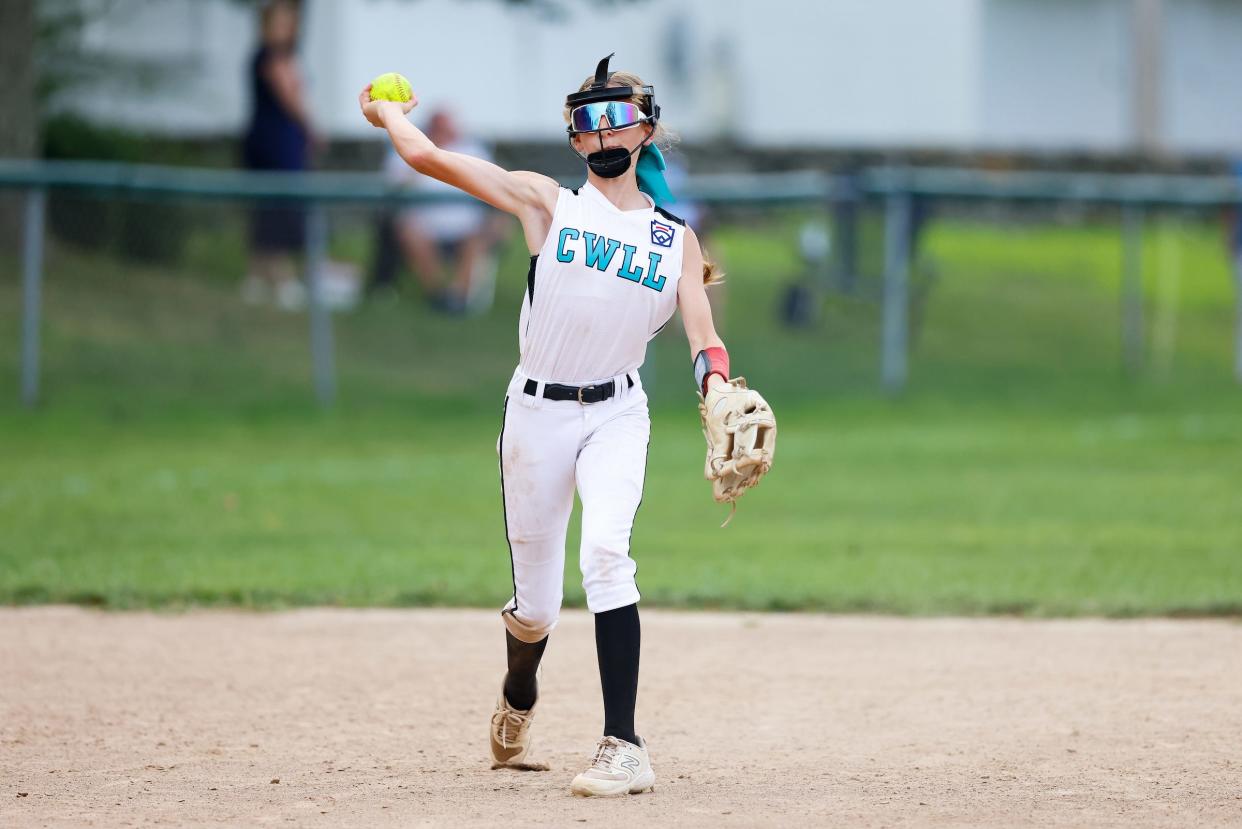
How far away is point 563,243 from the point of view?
4.94 meters

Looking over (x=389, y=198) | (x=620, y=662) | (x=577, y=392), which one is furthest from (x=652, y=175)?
(x=389, y=198)

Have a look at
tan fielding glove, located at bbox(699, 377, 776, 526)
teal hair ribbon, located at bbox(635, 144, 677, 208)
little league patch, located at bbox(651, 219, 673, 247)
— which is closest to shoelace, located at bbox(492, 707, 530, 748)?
tan fielding glove, located at bbox(699, 377, 776, 526)

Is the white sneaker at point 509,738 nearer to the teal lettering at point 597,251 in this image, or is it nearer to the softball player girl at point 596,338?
the softball player girl at point 596,338

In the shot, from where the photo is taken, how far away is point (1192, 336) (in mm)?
19078

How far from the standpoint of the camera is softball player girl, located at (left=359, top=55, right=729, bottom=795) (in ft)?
16.0

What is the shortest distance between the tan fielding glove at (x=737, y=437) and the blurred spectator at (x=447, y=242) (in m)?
11.0

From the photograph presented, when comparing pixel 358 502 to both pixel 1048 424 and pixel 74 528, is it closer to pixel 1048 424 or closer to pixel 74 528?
pixel 74 528

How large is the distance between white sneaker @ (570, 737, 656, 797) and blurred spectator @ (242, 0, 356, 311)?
1092 centimetres

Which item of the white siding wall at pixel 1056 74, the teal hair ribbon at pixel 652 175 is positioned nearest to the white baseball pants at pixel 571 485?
the teal hair ribbon at pixel 652 175

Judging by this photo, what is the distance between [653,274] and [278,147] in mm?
12149

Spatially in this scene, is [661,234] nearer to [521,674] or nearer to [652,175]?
[652,175]

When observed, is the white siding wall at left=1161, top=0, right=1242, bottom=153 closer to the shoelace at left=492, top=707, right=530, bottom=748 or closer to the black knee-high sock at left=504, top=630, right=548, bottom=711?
the black knee-high sock at left=504, top=630, right=548, bottom=711

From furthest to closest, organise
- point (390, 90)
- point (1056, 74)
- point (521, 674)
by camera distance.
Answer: point (1056, 74), point (521, 674), point (390, 90)

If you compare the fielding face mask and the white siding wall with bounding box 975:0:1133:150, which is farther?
the white siding wall with bounding box 975:0:1133:150
